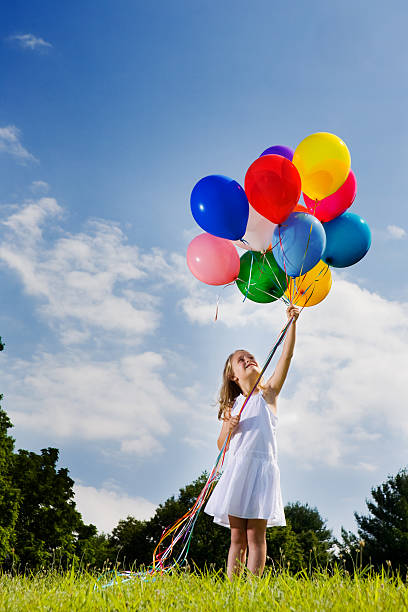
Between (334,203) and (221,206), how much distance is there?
1.14 metres

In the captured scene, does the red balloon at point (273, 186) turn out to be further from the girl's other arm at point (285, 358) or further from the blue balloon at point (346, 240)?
the girl's other arm at point (285, 358)

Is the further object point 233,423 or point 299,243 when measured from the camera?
point 299,243

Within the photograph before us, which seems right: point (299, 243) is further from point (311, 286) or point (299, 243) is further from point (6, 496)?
point (6, 496)

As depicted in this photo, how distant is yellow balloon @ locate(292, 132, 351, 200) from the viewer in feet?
15.9

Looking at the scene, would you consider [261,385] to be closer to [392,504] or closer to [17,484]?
[17,484]

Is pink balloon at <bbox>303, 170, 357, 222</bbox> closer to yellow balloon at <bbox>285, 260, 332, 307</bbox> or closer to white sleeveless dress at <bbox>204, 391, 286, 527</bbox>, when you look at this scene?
yellow balloon at <bbox>285, 260, 332, 307</bbox>

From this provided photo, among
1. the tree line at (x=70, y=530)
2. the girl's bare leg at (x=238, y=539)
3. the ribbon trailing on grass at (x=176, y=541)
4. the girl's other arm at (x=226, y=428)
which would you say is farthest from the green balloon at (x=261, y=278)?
the tree line at (x=70, y=530)

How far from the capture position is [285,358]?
4355 mm

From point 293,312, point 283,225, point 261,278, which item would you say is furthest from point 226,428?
point 283,225

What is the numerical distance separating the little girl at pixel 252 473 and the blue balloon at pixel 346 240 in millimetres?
939

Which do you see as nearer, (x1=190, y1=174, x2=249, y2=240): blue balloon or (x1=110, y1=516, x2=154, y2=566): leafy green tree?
(x1=190, y1=174, x2=249, y2=240): blue balloon

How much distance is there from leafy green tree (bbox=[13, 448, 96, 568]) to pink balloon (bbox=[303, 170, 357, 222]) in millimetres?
18929

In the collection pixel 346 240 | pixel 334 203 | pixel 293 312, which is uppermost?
pixel 334 203

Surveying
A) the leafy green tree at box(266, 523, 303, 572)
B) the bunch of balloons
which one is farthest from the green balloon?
the leafy green tree at box(266, 523, 303, 572)
